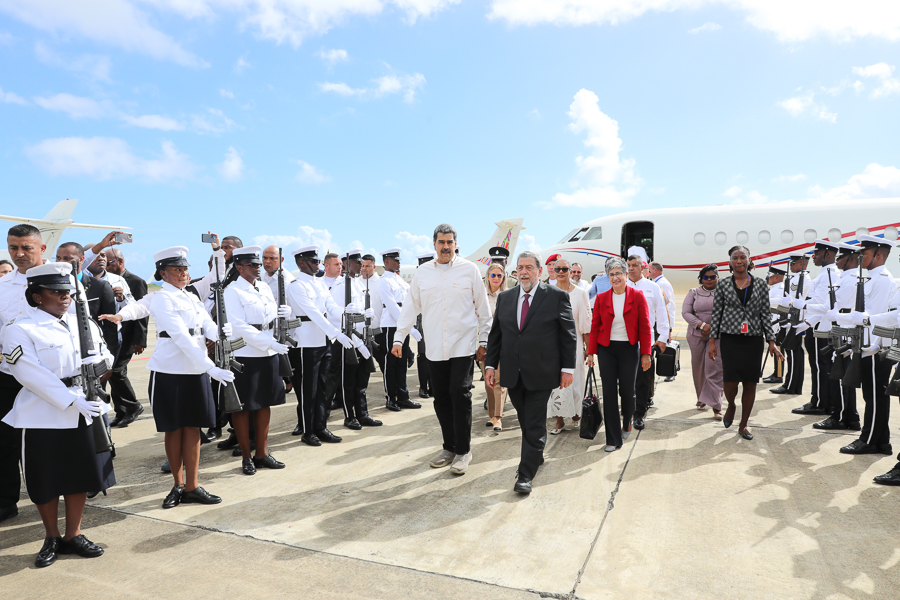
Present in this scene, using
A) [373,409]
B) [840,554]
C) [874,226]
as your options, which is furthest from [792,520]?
[874,226]

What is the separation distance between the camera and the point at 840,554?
283cm

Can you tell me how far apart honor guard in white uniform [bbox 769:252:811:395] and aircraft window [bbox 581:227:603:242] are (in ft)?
23.6

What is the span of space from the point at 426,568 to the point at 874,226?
47.7 feet

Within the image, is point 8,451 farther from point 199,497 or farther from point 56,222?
point 56,222

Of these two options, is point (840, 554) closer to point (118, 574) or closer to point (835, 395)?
point (835, 395)

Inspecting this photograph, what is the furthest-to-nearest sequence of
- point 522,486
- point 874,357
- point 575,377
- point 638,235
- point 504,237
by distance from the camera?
point 504,237
point 638,235
point 575,377
point 874,357
point 522,486

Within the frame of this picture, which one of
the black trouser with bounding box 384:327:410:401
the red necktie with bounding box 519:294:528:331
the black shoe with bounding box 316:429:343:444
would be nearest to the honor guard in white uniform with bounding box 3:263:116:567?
the black shoe with bounding box 316:429:343:444

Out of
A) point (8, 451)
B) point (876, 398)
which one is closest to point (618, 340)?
point (876, 398)

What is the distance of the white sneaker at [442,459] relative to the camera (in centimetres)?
428

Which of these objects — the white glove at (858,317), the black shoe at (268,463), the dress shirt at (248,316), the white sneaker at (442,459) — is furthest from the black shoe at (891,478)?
the dress shirt at (248,316)

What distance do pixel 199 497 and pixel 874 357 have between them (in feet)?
17.9

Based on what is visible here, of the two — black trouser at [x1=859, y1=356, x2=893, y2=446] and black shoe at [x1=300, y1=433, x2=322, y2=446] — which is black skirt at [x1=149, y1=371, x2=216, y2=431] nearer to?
black shoe at [x1=300, y1=433, x2=322, y2=446]

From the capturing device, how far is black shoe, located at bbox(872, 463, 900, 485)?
3787 mm

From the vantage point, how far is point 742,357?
4918 millimetres
